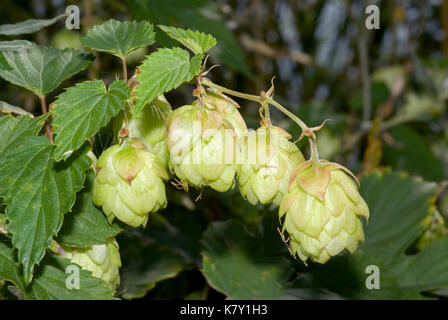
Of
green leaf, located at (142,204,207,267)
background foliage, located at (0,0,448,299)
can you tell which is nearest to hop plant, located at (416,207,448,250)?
background foliage, located at (0,0,448,299)

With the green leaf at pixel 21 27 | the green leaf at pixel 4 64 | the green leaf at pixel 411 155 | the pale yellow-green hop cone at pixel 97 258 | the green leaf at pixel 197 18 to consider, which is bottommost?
the pale yellow-green hop cone at pixel 97 258

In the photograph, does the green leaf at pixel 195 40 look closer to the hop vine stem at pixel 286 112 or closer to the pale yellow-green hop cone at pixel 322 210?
the hop vine stem at pixel 286 112

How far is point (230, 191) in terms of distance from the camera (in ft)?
3.64

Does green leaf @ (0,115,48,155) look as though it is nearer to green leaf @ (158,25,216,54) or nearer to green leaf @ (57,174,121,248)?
green leaf @ (57,174,121,248)

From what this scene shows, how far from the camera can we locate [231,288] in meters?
0.97

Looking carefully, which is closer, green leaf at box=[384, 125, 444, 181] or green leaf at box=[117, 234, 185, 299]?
green leaf at box=[117, 234, 185, 299]

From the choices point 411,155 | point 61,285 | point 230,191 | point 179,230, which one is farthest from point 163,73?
point 411,155

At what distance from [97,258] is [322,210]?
13.0 inches

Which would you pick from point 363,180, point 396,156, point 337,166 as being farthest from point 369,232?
point 396,156

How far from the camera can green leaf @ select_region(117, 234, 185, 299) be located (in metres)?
1.05

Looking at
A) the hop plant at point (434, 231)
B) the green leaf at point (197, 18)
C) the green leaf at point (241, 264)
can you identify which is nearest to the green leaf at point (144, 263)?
the green leaf at point (241, 264)

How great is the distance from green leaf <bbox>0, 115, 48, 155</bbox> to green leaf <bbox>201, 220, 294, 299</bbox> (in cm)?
46

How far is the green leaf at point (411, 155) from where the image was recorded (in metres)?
1.89

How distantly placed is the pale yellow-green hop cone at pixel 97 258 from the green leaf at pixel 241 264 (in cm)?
28
